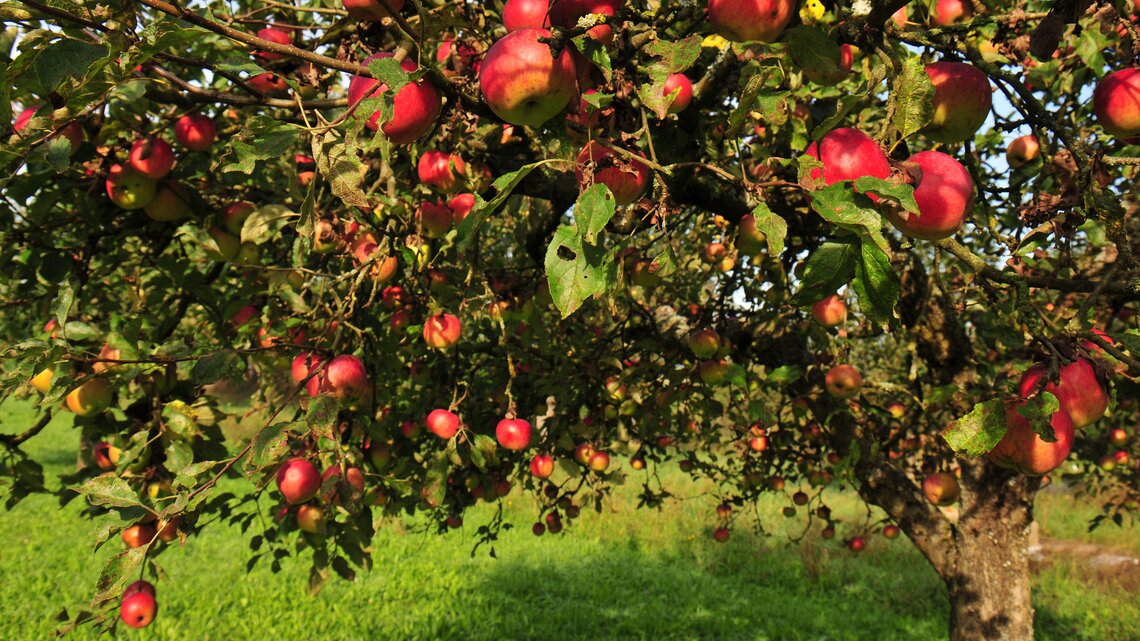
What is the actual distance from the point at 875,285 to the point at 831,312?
1849 millimetres

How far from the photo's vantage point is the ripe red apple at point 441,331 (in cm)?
241

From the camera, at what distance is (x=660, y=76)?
41.1 inches

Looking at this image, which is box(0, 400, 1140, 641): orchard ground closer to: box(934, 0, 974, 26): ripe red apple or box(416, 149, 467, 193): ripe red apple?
box(416, 149, 467, 193): ripe red apple

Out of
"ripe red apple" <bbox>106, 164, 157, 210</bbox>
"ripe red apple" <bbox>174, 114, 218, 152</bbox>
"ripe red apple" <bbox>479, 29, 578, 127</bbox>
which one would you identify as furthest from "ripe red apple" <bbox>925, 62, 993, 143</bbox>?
"ripe red apple" <bbox>106, 164, 157, 210</bbox>

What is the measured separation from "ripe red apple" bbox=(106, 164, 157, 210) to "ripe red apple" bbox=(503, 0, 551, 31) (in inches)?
56.1

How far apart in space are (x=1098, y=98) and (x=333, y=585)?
8.03 metres

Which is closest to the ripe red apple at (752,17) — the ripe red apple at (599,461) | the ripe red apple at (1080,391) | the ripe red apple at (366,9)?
the ripe red apple at (366,9)

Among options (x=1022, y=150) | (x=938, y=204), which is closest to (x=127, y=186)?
(x=938, y=204)

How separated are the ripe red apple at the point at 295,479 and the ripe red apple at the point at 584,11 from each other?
1.46 metres

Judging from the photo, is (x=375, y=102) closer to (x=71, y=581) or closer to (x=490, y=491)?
(x=490, y=491)

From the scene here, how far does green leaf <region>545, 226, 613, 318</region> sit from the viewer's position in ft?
3.36

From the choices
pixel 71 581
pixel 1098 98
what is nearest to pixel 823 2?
pixel 1098 98

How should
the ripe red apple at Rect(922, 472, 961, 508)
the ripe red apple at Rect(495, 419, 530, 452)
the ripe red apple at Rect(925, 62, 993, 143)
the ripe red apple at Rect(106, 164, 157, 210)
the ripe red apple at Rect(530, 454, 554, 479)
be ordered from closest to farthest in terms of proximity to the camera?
1. the ripe red apple at Rect(925, 62, 993, 143)
2. the ripe red apple at Rect(106, 164, 157, 210)
3. the ripe red apple at Rect(495, 419, 530, 452)
4. the ripe red apple at Rect(922, 472, 961, 508)
5. the ripe red apple at Rect(530, 454, 554, 479)

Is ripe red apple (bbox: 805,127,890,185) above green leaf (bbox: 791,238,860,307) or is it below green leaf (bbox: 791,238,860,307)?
above
